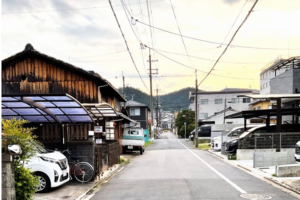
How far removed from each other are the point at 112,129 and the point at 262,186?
496 inches

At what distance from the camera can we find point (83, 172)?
9719 mm

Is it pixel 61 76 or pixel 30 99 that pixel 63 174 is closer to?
pixel 30 99

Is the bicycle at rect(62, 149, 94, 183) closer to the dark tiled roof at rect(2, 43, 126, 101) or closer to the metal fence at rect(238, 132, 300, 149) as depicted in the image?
the dark tiled roof at rect(2, 43, 126, 101)

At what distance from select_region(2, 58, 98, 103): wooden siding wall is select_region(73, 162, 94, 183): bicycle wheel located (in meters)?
6.60

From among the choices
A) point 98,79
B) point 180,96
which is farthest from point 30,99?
point 180,96

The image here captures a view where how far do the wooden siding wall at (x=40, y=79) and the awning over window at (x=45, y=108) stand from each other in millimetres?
4368

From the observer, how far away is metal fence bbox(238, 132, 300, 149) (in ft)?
50.6

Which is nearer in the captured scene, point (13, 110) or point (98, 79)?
point (13, 110)

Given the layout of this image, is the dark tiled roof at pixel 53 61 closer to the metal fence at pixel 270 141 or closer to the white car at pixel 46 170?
the white car at pixel 46 170

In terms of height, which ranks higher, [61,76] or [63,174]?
[61,76]

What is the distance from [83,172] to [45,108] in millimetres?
2739

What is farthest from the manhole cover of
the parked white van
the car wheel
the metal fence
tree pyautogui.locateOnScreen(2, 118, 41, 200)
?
the parked white van

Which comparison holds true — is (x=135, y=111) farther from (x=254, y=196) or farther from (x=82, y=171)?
(x=254, y=196)

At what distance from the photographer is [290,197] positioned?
7.44 meters
